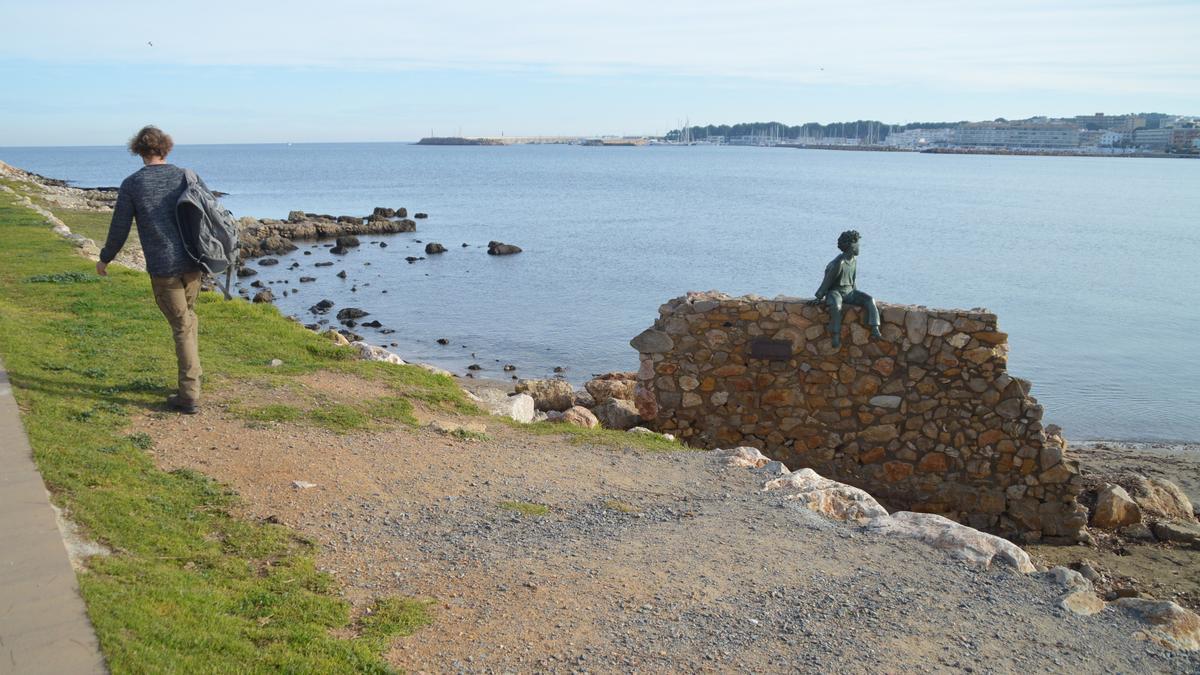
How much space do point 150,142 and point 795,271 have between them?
3315 cm

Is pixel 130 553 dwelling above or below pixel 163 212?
below

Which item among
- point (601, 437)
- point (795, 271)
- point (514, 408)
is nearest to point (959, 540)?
point (601, 437)

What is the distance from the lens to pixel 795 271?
128 feet

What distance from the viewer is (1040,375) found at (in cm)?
2331

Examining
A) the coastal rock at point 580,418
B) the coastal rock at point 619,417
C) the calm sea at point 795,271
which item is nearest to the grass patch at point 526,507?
the coastal rock at point 580,418

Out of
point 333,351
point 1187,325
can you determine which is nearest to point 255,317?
point 333,351

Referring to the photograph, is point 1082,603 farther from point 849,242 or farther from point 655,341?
point 655,341

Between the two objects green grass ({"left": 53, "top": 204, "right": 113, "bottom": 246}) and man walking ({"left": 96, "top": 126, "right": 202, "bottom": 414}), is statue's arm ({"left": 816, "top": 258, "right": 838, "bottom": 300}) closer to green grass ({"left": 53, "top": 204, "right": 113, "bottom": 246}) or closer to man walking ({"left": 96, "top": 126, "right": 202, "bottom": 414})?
man walking ({"left": 96, "top": 126, "right": 202, "bottom": 414})

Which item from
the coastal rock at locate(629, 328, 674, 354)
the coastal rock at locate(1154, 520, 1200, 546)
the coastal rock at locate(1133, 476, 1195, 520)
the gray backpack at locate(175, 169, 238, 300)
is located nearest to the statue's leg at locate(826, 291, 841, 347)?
the coastal rock at locate(629, 328, 674, 354)

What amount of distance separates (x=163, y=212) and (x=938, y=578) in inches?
274

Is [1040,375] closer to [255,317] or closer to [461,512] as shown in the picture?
[255,317]

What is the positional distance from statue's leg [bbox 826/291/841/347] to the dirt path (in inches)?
134

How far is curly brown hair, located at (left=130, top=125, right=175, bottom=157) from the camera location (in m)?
8.15

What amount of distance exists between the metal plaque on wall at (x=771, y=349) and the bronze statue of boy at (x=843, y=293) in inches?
23.4
